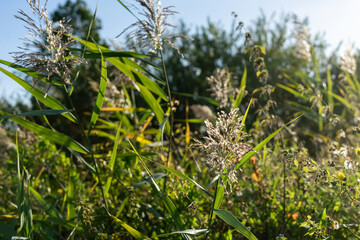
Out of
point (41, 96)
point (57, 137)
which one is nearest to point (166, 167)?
point (57, 137)

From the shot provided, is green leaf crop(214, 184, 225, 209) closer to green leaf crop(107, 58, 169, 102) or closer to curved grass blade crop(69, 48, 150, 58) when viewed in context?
green leaf crop(107, 58, 169, 102)

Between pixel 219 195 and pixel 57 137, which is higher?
pixel 57 137

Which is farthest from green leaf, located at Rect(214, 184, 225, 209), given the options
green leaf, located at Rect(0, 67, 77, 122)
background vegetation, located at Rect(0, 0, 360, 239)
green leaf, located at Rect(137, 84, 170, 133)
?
green leaf, located at Rect(0, 67, 77, 122)

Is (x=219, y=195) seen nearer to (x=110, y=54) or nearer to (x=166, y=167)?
(x=166, y=167)

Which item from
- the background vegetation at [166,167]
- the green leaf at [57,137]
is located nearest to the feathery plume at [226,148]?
the background vegetation at [166,167]

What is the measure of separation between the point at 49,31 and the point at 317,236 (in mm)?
1588

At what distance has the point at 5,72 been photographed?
174cm

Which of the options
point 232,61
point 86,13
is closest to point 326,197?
point 232,61

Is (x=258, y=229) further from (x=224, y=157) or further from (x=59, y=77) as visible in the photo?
(x=59, y=77)

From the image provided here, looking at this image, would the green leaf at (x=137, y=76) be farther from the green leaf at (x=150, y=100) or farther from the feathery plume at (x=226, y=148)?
the feathery plume at (x=226, y=148)

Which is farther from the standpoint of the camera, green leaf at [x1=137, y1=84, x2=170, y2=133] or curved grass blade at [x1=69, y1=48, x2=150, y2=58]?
green leaf at [x1=137, y1=84, x2=170, y2=133]

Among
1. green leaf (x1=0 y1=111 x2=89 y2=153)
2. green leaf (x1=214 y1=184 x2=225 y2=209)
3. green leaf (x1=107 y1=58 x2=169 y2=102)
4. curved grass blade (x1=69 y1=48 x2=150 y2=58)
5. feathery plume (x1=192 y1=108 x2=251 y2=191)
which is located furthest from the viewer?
green leaf (x1=107 y1=58 x2=169 y2=102)

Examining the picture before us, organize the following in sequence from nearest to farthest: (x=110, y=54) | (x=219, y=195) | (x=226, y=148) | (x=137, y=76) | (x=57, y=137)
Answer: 1. (x=226, y=148)
2. (x=219, y=195)
3. (x=57, y=137)
4. (x=110, y=54)
5. (x=137, y=76)

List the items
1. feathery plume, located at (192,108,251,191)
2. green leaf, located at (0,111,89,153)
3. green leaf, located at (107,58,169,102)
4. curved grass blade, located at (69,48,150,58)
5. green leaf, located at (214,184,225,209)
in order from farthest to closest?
green leaf, located at (107,58,169,102) → curved grass blade, located at (69,48,150,58) → green leaf, located at (0,111,89,153) → green leaf, located at (214,184,225,209) → feathery plume, located at (192,108,251,191)
